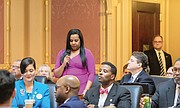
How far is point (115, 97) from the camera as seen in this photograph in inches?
152

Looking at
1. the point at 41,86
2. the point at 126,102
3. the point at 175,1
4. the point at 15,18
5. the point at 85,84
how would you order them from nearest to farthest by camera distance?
the point at 126,102 < the point at 41,86 < the point at 85,84 < the point at 15,18 < the point at 175,1

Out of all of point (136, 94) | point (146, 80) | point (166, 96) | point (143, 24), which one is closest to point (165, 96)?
point (166, 96)

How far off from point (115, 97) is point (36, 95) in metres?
0.77

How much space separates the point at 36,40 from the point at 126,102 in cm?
345

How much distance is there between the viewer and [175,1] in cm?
920

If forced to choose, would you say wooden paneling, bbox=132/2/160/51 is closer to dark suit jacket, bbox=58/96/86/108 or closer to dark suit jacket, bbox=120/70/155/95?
dark suit jacket, bbox=120/70/155/95

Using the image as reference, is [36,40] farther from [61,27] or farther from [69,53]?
[69,53]

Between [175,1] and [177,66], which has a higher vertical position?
[175,1]

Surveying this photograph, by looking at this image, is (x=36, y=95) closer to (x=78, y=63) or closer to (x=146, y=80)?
(x=78, y=63)

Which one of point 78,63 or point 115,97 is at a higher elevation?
point 78,63

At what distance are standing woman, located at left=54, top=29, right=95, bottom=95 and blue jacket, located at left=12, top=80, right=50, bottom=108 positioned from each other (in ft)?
1.72

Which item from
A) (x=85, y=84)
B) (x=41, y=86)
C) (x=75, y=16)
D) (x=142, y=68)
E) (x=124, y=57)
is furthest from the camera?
(x=124, y=57)

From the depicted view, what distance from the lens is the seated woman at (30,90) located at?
3.90 metres

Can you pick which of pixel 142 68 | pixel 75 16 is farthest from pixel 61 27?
pixel 142 68
